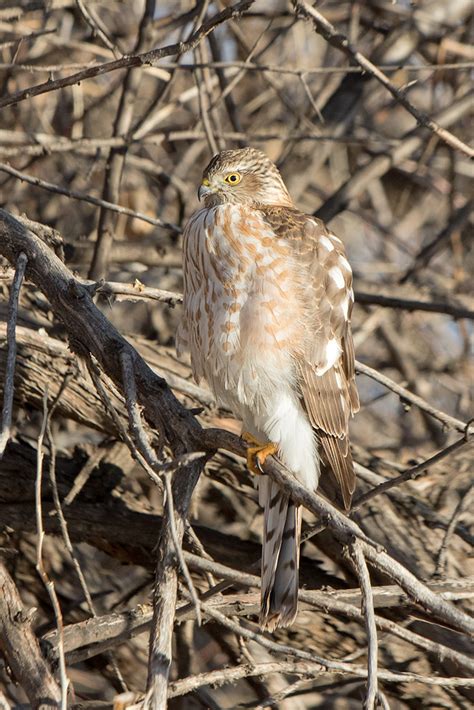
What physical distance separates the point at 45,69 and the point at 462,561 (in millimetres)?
2284

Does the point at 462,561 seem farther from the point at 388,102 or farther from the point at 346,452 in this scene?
the point at 388,102

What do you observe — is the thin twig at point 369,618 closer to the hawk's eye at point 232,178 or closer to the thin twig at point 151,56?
the thin twig at point 151,56

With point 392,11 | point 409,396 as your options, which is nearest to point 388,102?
point 392,11

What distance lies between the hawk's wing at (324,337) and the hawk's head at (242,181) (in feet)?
0.83

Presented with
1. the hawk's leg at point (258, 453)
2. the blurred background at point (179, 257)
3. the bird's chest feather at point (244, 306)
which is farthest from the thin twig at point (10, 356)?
the hawk's leg at point (258, 453)

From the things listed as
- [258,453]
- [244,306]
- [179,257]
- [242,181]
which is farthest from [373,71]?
[179,257]

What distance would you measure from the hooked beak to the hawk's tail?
42.3 inches

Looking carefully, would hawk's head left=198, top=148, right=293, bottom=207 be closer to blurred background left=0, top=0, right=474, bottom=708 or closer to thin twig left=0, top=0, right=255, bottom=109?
blurred background left=0, top=0, right=474, bottom=708

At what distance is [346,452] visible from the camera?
339cm

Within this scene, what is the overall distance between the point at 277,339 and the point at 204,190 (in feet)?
2.37

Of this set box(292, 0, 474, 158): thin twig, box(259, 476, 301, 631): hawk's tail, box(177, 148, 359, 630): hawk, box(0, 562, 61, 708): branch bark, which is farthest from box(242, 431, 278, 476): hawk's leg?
box(292, 0, 474, 158): thin twig

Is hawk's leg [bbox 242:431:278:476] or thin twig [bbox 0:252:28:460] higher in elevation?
hawk's leg [bbox 242:431:278:476]

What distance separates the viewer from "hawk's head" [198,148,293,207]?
3.64m

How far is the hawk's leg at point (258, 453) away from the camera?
124 inches
